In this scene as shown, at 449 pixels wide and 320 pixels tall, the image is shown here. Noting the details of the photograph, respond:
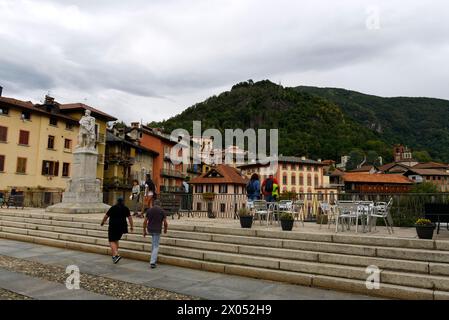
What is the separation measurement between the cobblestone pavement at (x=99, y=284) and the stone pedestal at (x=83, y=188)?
8.15m

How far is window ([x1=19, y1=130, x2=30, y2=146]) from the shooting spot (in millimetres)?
35647

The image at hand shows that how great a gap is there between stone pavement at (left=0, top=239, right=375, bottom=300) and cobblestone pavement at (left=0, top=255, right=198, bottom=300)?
0.25 meters

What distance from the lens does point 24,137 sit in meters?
36.0

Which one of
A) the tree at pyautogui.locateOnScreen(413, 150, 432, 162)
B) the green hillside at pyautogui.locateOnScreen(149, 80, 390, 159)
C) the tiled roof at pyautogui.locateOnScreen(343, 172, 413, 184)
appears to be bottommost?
the tiled roof at pyautogui.locateOnScreen(343, 172, 413, 184)

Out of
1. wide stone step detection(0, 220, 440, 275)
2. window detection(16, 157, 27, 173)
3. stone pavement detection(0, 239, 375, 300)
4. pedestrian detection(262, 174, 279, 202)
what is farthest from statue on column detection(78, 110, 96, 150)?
window detection(16, 157, 27, 173)

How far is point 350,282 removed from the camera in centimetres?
658

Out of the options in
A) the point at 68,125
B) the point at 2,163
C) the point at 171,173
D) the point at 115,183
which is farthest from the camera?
the point at 171,173

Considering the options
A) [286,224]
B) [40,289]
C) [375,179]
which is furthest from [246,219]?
[375,179]

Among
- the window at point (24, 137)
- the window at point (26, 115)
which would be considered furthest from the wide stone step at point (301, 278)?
the window at point (26, 115)

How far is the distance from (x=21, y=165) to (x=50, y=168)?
11.1 feet

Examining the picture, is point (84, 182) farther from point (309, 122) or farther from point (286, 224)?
point (309, 122)

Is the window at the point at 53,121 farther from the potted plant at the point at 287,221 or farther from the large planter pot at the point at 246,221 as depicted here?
the potted plant at the point at 287,221

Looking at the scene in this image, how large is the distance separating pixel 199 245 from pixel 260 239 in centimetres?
180

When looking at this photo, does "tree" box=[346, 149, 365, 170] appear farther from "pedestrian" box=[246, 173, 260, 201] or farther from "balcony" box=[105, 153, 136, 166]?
"pedestrian" box=[246, 173, 260, 201]
